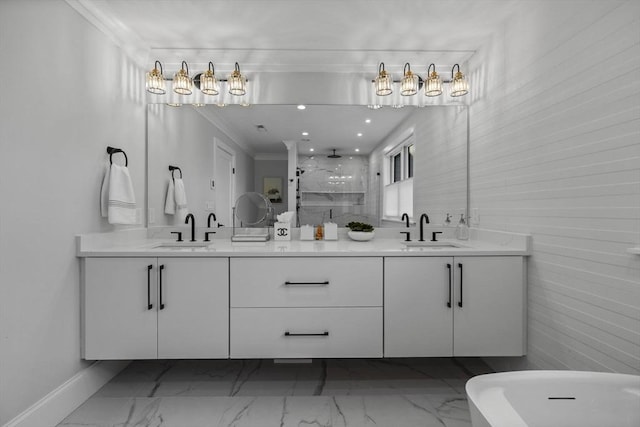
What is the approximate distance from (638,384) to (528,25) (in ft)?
5.82

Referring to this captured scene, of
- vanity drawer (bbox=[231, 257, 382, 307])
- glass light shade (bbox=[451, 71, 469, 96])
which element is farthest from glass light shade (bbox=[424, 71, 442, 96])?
vanity drawer (bbox=[231, 257, 382, 307])

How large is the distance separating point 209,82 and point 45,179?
4.11 ft

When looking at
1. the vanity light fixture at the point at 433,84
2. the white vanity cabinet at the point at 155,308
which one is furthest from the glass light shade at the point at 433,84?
the white vanity cabinet at the point at 155,308

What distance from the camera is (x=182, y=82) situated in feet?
7.81

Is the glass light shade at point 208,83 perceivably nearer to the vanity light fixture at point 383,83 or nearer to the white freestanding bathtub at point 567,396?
the vanity light fixture at point 383,83

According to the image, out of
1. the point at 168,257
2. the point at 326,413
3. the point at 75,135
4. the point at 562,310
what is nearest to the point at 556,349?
the point at 562,310

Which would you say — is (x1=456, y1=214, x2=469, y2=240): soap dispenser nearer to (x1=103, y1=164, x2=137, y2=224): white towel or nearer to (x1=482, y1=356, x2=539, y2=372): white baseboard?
(x1=482, y1=356, x2=539, y2=372): white baseboard

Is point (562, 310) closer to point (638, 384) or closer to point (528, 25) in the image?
point (638, 384)

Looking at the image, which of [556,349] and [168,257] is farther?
[168,257]

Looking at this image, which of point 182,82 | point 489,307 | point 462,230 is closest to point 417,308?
point 489,307

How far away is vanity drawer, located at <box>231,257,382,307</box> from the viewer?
1.81 meters

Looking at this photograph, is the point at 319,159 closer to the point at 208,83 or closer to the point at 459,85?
the point at 208,83

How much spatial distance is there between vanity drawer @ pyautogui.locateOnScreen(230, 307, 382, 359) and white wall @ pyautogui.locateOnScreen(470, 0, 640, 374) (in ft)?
2.98

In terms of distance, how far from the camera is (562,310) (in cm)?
162
